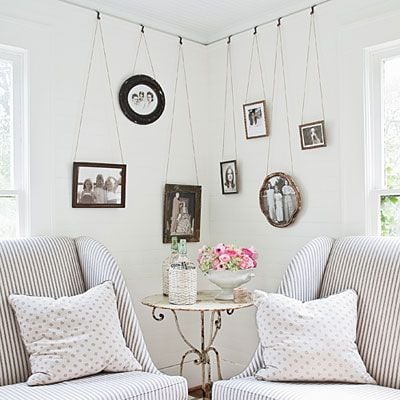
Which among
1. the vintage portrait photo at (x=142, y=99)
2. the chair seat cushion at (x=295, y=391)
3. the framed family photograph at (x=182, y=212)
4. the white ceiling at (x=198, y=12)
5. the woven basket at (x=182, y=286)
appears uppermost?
the white ceiling at (x=198, y=12)

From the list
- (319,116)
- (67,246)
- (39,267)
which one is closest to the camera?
(39,267)

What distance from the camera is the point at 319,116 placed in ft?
11.0

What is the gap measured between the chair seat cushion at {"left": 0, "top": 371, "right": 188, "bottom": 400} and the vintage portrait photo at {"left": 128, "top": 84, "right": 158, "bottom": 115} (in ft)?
5.61

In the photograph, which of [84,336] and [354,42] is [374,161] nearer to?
[354,42]

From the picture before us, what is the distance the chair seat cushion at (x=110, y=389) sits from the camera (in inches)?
91.7

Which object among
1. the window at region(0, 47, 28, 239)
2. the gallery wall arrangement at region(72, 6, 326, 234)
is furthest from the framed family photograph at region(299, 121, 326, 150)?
the window at region(0, 47, 28, 239)

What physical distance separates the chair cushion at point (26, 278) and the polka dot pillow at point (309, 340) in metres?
1.01

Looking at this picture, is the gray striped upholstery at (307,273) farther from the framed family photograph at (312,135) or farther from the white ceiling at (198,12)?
the white ceiling at (198,12)

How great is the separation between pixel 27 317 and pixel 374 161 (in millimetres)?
1981

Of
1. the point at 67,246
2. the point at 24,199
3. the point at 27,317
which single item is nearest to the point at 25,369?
the point at 27,317

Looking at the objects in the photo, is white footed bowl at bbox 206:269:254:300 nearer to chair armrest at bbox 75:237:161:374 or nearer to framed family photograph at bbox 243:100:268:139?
chair armrest at bbox 75:237:161:374

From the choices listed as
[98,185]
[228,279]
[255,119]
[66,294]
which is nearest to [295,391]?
[228,279]

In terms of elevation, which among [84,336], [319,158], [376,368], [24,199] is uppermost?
[319,158]

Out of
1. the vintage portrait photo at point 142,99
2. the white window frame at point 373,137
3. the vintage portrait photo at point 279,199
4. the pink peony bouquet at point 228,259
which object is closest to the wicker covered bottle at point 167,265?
the pink peony bouquet at point 228,259
